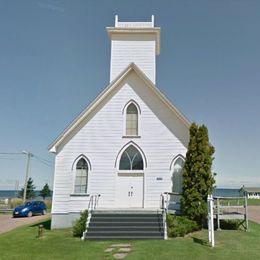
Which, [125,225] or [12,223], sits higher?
[125,225]

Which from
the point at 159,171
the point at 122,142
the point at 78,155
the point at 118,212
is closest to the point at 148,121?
the point at 122,142

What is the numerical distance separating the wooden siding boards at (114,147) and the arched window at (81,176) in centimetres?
28

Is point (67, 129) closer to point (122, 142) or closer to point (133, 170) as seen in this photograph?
point (122, 142)

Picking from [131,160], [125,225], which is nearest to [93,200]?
[131,160]

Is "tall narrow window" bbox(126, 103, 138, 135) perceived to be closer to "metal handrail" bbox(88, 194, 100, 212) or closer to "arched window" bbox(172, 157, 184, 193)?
"arched window" bbox(172, 157, 184, 193)

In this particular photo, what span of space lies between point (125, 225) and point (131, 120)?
6.11 m

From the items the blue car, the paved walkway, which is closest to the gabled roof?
the paved walkway

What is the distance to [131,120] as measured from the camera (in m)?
15.9

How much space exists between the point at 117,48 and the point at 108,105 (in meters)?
5.29

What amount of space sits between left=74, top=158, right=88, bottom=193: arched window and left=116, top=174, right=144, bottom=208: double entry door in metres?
1.80

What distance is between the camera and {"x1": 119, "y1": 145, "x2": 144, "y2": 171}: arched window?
606 inches

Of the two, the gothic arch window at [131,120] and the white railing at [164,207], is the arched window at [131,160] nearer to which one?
the gothic arch window at [131,120]

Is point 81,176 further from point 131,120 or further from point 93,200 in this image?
point 131,120

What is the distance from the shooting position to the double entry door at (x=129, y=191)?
49.0 feet
